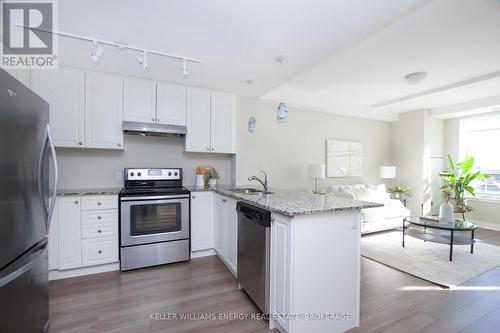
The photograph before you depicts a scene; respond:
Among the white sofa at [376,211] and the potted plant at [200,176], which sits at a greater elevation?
the potted plant at [200,176]

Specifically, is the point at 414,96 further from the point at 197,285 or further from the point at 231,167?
the point at 197,285

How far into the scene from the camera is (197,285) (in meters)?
2.45

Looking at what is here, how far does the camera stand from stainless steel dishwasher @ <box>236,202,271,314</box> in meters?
1.83

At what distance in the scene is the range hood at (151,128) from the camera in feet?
9.64

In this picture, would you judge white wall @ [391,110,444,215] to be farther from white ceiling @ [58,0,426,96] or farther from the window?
white ceiling @ [58,0,426,96]

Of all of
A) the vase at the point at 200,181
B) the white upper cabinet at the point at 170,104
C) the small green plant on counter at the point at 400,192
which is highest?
the white upper cabinet at the point at 170,104

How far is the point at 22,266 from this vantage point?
4.34 ft

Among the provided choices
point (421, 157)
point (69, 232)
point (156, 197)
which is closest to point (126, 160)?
point (156, 197)

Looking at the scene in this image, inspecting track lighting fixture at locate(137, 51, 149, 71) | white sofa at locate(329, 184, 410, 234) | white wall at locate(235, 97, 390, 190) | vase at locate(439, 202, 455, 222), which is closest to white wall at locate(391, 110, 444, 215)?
white wall at locate(235, 97, 390, 190)

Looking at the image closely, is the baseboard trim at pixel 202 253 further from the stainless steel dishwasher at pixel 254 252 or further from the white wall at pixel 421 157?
the white wall at pixel 421 157

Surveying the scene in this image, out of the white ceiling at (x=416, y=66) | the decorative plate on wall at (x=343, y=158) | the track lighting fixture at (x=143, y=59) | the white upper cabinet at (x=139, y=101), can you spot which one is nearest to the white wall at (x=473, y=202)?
the white ceiling at (x=416, y=66)

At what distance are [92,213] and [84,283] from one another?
0.76m

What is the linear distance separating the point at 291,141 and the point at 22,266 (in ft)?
14.0

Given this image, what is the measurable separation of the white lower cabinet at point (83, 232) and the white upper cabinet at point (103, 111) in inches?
29.8
